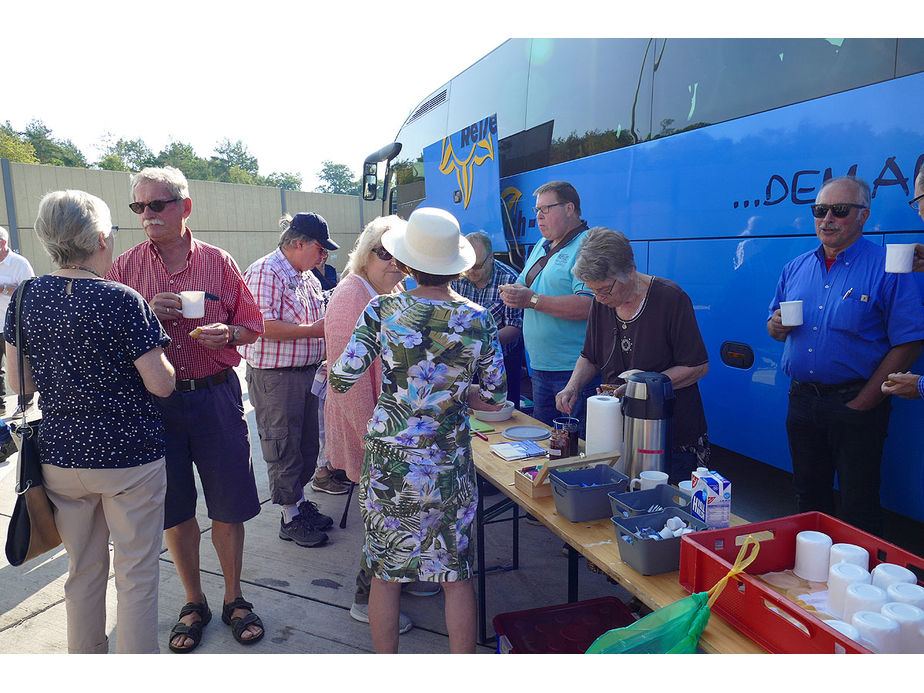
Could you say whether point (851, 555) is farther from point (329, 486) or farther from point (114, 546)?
point (329, 486)

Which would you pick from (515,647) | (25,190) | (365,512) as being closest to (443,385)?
(365,512)

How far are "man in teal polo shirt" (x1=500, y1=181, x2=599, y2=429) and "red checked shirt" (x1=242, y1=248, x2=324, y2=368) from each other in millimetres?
1194

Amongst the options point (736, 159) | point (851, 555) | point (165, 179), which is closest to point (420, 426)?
point (851, 555)

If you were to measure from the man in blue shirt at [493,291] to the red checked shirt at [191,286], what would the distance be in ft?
6.66

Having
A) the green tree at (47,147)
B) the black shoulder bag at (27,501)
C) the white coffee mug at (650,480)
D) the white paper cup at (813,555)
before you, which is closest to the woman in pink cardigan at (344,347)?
the black shoulder bag at (27,501)

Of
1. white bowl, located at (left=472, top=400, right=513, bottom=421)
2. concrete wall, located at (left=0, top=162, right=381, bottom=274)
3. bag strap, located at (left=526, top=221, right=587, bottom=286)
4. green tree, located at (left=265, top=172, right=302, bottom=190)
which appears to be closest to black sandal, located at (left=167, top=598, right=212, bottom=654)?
white bowl, located at (left=472, top=400, right=513, bottom=421)

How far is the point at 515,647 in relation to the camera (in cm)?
211

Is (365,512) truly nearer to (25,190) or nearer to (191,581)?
(191,581)

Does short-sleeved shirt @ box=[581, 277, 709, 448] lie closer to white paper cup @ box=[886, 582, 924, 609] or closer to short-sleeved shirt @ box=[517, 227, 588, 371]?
short-sleeved shirt @ box=[517, 227, 588, 371]

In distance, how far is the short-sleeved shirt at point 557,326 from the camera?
3646 millimetres

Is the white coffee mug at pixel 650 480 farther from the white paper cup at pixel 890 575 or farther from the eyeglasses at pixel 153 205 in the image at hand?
the eyeglasses at pixel 153 205

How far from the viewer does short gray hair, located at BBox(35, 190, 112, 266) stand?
78.7 inches

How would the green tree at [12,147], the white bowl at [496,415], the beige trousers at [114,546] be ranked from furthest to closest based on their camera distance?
1. the green tree at [12,147]
2. the white bowl at [496,415]
3. the beige trousers at [114,546]

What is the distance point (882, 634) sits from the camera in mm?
1186
